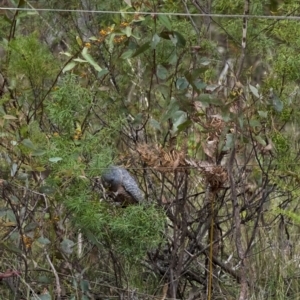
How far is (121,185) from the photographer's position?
113 inches

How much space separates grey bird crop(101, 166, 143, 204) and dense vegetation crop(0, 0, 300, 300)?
0.03 meters

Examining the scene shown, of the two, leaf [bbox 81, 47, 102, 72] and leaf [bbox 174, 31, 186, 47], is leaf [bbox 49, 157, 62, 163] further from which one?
leaf [bbox 174, 31, 186, 47]

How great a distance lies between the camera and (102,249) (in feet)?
10.2

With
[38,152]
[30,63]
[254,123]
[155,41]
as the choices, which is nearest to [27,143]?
[38,152]

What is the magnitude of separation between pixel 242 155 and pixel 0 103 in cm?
105

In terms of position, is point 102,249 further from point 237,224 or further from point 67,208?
point 237,224

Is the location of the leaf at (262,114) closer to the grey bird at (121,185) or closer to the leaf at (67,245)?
the grey bird at (121,185)

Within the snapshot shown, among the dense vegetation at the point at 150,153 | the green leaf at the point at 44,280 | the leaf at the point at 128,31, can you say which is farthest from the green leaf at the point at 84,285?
the leaf at the point at 128,31

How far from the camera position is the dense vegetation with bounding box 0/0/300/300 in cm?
284

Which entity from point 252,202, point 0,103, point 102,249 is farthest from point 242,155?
point 0,103

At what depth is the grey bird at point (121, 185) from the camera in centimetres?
286

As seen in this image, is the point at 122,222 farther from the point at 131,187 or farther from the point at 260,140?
the point at 260,140

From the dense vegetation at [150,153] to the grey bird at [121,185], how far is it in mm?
33

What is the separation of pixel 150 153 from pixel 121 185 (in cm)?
16
